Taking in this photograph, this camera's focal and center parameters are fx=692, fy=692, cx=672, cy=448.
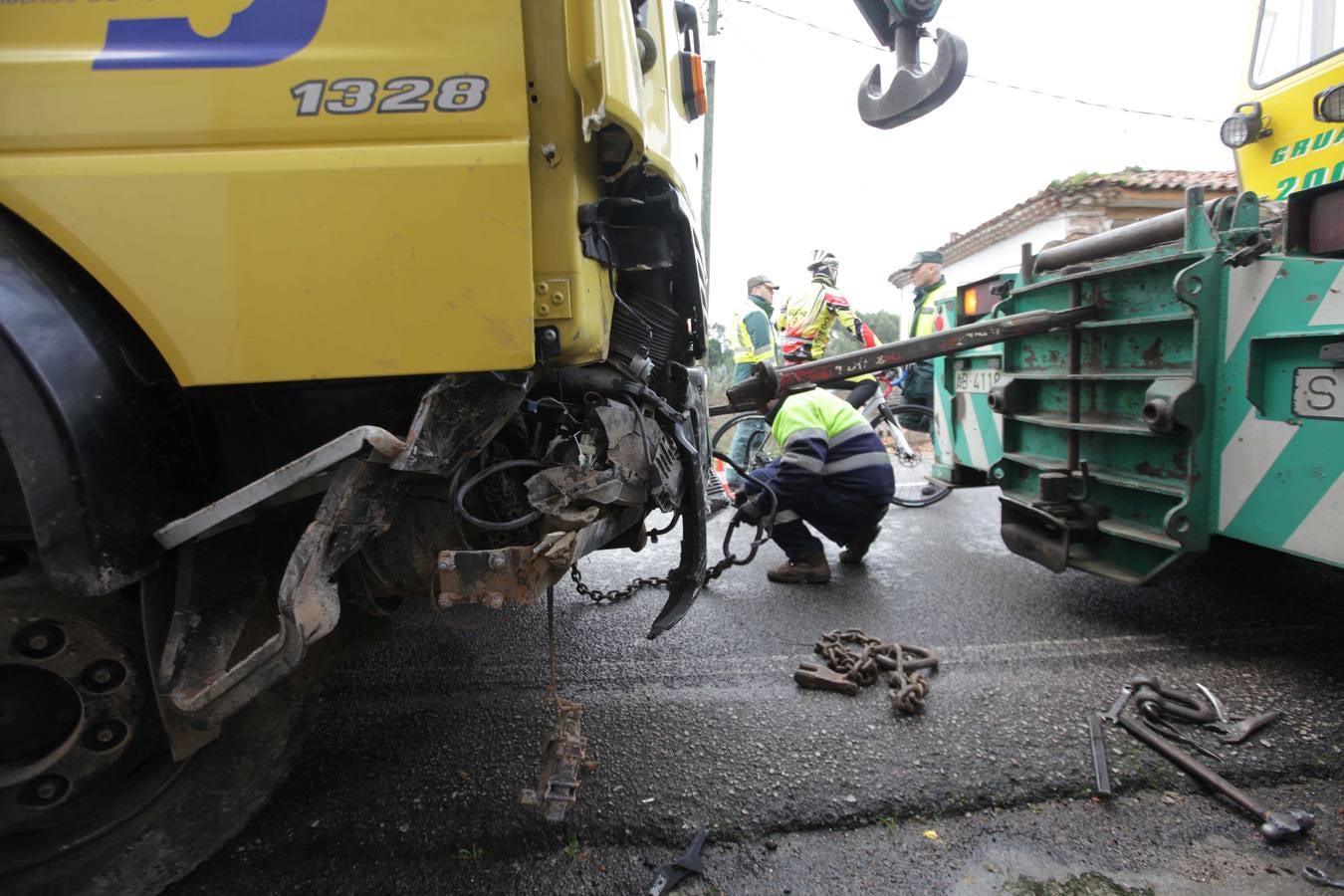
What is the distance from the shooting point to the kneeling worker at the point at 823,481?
3.80 meters

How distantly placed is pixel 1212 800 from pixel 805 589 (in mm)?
2005

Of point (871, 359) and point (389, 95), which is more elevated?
point (389, 95)

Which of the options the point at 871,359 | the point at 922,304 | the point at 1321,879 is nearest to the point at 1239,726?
the point at 1321,879

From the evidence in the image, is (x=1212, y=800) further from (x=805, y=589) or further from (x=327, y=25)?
(x=327, y=25)

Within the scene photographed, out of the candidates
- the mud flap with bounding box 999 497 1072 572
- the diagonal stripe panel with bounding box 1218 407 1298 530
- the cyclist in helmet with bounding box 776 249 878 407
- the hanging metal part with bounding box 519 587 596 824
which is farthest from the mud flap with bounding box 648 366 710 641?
the cyclist in helmet with bounding box 776 249 878 407

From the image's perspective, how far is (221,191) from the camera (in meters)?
1.37

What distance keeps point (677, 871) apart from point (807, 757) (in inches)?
24.7

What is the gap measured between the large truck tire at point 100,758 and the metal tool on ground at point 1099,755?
7.69ft

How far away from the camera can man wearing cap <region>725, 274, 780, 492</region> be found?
6309 mm

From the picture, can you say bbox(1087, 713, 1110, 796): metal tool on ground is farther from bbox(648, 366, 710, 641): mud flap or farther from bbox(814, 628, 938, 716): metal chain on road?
bbox(648, 366, 710, 641): mud flap

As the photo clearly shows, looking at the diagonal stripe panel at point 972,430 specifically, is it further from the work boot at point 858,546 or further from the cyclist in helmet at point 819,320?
the cyclist in helmet at point 819,320

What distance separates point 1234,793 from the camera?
1996mm

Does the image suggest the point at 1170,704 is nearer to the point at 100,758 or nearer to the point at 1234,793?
the point at 1234,793

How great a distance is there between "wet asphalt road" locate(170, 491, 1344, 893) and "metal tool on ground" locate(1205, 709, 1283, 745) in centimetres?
4
